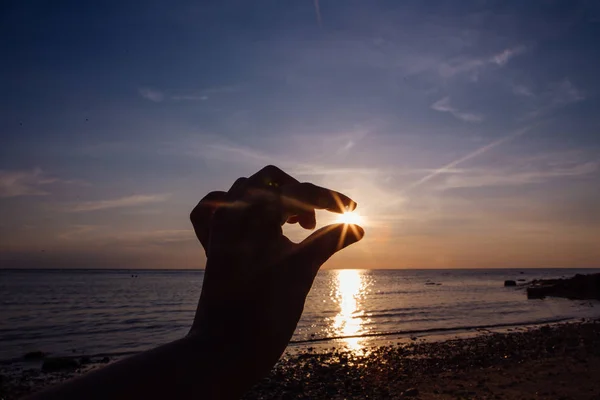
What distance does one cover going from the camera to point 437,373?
14.0 m

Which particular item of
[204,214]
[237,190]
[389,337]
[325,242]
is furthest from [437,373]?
[237,190]

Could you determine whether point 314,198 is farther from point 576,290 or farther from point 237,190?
point 576,290

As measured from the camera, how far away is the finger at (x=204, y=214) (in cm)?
179

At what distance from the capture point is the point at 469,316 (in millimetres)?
31688

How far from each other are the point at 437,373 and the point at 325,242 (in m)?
13.9

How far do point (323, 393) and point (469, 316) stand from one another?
22.9 meters

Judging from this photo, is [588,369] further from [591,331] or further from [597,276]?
[597,276]

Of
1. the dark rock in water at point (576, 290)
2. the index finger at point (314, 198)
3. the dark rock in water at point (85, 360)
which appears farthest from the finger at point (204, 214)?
the dark rock in water at point (576, 290)

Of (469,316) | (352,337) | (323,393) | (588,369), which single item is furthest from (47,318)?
(588,369)

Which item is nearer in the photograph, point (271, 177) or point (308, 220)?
point (271, 177)

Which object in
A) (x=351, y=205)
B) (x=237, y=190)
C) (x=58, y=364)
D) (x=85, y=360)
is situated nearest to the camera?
(x=237, y=190)

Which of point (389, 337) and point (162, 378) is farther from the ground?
point (162, 378)

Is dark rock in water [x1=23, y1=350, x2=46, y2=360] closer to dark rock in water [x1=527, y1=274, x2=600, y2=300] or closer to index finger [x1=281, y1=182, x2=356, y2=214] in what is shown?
index finger [x1=281, y1=182, x2=356, y2=214]

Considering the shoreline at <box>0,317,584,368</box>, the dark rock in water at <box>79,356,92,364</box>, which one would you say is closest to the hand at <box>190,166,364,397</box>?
the shoreline at <box>0,317,584,368</box>
